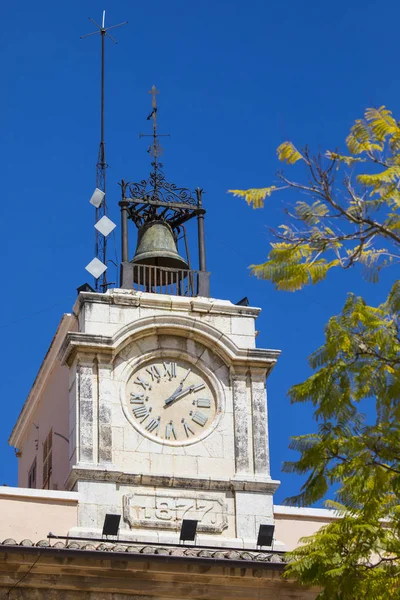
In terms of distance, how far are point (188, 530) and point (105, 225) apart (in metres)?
8.61

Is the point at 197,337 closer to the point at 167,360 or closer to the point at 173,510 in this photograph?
the point at 167,360

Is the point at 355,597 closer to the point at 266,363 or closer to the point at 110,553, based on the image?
the point at 110,553

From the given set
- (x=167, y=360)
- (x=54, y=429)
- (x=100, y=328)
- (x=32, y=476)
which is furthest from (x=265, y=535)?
(x=32, y=476)


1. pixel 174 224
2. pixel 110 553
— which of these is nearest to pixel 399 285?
pixel 110 553

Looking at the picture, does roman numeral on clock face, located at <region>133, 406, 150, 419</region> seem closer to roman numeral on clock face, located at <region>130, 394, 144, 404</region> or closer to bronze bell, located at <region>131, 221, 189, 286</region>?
roman numeral on clock face, located at <region>130, 394, 144, 404</region>

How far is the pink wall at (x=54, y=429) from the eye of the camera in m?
36.0

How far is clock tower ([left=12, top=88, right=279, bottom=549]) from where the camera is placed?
1310 inches

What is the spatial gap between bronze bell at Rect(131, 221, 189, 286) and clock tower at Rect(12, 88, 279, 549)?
13cm

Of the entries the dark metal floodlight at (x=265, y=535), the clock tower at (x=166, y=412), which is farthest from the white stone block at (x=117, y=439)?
the dark metal floodlight at (x=265, y=535)

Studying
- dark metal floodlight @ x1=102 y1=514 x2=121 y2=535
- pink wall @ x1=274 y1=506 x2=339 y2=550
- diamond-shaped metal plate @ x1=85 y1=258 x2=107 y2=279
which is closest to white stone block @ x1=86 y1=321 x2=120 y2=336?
diamond-shaped metal plate @ x1=85 y1=258 x2=107 y2=279

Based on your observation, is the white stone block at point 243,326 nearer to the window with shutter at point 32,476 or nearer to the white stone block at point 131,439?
the white stone block at point 131,439

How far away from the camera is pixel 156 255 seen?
120 ft

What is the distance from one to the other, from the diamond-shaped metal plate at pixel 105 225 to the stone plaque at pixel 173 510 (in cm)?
691

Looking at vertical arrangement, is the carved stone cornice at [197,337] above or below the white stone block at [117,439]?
above
